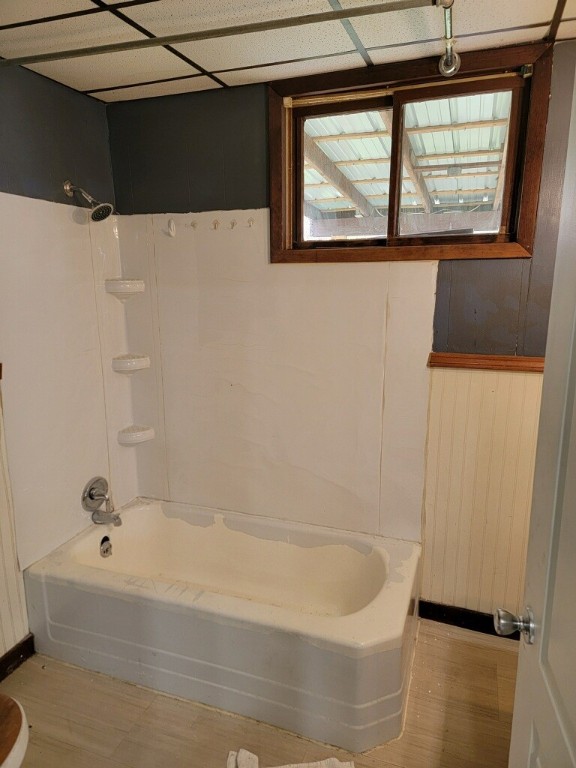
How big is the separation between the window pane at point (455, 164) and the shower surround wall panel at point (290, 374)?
24 cm

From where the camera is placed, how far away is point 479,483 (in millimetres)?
2092

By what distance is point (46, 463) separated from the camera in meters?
2.10

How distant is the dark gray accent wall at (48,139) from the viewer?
1857mm

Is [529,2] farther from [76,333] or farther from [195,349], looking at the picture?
[76,333]

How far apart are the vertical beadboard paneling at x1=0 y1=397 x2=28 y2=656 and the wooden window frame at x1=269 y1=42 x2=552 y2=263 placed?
145 centimetres

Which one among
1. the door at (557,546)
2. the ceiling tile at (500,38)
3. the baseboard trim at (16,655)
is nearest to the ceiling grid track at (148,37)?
the ceiling tile at (500,38)

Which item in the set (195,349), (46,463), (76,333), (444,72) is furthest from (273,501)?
(444,72)

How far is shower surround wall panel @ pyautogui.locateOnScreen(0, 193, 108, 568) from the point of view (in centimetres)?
191

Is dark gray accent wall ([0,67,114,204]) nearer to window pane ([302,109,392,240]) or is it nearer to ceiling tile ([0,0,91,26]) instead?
ceiling tile ([0,0,91,26])

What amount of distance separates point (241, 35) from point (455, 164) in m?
0.97

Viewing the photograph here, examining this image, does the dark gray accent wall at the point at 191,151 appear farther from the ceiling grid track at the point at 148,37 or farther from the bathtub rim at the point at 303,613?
the bathtub rim at the point at 303,613

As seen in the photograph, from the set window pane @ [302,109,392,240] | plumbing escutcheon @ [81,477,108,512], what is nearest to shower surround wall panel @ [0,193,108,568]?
plumbing escutcheon @ [81,477,108,512]

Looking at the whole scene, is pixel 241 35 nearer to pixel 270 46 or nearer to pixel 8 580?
pixel 270 46

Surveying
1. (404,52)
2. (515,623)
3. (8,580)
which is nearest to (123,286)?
(8,580)
